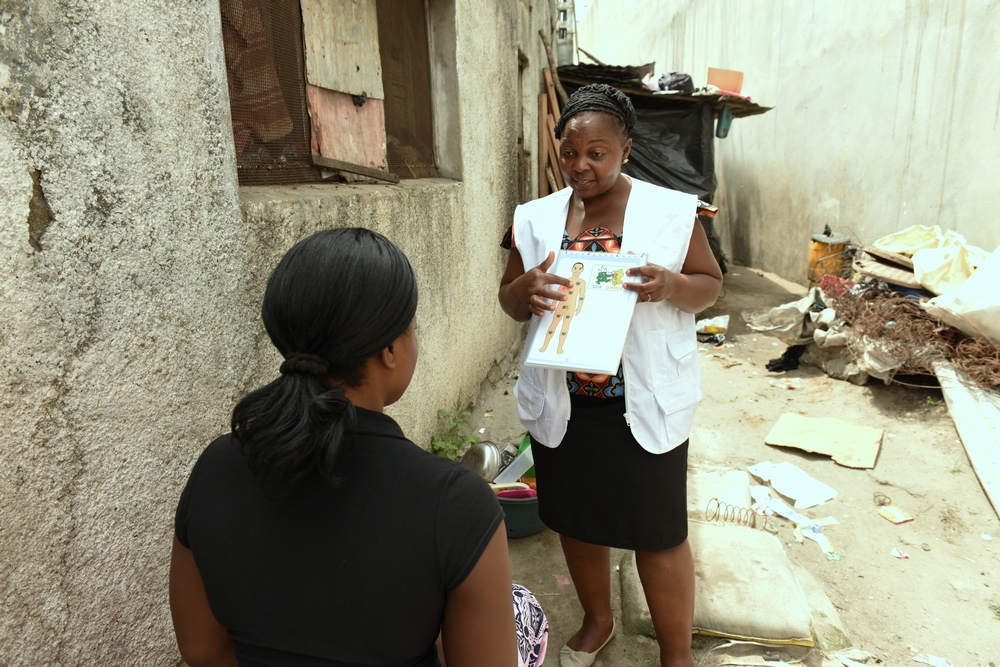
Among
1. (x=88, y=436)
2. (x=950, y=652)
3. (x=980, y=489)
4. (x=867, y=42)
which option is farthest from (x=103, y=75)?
(x=867, y=42)

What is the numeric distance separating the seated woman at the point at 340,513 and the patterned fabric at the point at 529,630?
534 millimetres

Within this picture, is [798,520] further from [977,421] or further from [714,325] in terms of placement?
[714,325]

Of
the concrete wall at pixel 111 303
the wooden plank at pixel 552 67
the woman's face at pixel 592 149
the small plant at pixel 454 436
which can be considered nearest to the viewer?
the concrete wall at pixel 111 303

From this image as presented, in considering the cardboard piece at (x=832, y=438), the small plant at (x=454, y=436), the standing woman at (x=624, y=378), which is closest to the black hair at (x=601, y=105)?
the standing woman at (x=624, y=378)

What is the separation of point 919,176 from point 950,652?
5.27 metres

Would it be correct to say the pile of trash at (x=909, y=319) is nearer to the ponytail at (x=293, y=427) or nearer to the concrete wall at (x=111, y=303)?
the concrete wall at (x=111, y=303)

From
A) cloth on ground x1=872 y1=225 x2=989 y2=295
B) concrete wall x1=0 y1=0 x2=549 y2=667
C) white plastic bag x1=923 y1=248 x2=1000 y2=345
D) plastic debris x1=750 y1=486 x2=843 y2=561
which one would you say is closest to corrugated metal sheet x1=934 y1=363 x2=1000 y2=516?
white plastic bag x1=923 y1=248 x2=1000 y2=345

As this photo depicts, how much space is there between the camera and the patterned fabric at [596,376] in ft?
6.09

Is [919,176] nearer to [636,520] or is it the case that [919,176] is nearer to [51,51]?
[636,520]

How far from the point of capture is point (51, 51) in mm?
1195

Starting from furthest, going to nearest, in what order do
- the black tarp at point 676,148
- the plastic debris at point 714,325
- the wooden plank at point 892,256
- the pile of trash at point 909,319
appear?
the black tarp at point 676,148 < the plastic debris at point 714,325 < the wooden plank at point 892,256 < the pile of trash at point 909,319

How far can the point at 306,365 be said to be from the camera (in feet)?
3.08

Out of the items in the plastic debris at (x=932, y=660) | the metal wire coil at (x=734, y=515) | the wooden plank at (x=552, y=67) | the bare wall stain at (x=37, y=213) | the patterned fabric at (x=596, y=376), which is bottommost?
the plastic debris at (x=932, y=660)

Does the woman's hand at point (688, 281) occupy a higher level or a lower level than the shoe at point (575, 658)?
higher
